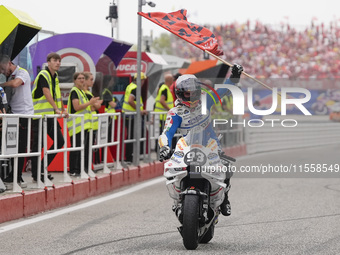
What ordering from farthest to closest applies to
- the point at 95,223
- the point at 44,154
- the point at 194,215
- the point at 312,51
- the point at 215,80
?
the point at 312,51
the point at 215,80
the point at 44,154
the point at 95,223
the point at 194,215

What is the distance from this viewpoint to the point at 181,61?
88.9 ft

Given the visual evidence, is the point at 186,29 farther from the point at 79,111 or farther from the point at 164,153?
the point at 79,111

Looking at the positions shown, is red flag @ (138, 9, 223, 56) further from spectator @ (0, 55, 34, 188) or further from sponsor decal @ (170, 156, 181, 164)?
spectator @ (0, 55, 34, 188)

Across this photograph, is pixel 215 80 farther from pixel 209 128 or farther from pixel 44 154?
pixel 209 128

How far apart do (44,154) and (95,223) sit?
200 centimetres

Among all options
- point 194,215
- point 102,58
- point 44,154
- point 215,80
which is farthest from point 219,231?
point 215,80

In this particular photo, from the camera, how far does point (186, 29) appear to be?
32.3 feet

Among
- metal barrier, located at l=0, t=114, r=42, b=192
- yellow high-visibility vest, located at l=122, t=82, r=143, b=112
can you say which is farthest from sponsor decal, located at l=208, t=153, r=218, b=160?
yellow high-visibility vest, located at l=122, t=82, r=143, b=112

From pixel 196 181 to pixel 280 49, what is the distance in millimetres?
55607

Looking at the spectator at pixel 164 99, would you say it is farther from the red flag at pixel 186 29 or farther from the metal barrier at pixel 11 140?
the red flag at pixel 186 29

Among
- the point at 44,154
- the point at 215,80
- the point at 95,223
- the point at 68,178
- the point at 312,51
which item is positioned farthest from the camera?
the point at 312,51

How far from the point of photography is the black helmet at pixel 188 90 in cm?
799

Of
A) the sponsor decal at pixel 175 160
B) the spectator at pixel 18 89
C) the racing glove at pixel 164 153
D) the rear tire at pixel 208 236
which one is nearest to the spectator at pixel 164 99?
the spectator at pixel 18 89

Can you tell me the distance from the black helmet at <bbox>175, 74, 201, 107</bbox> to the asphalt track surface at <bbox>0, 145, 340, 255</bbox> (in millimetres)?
1315
